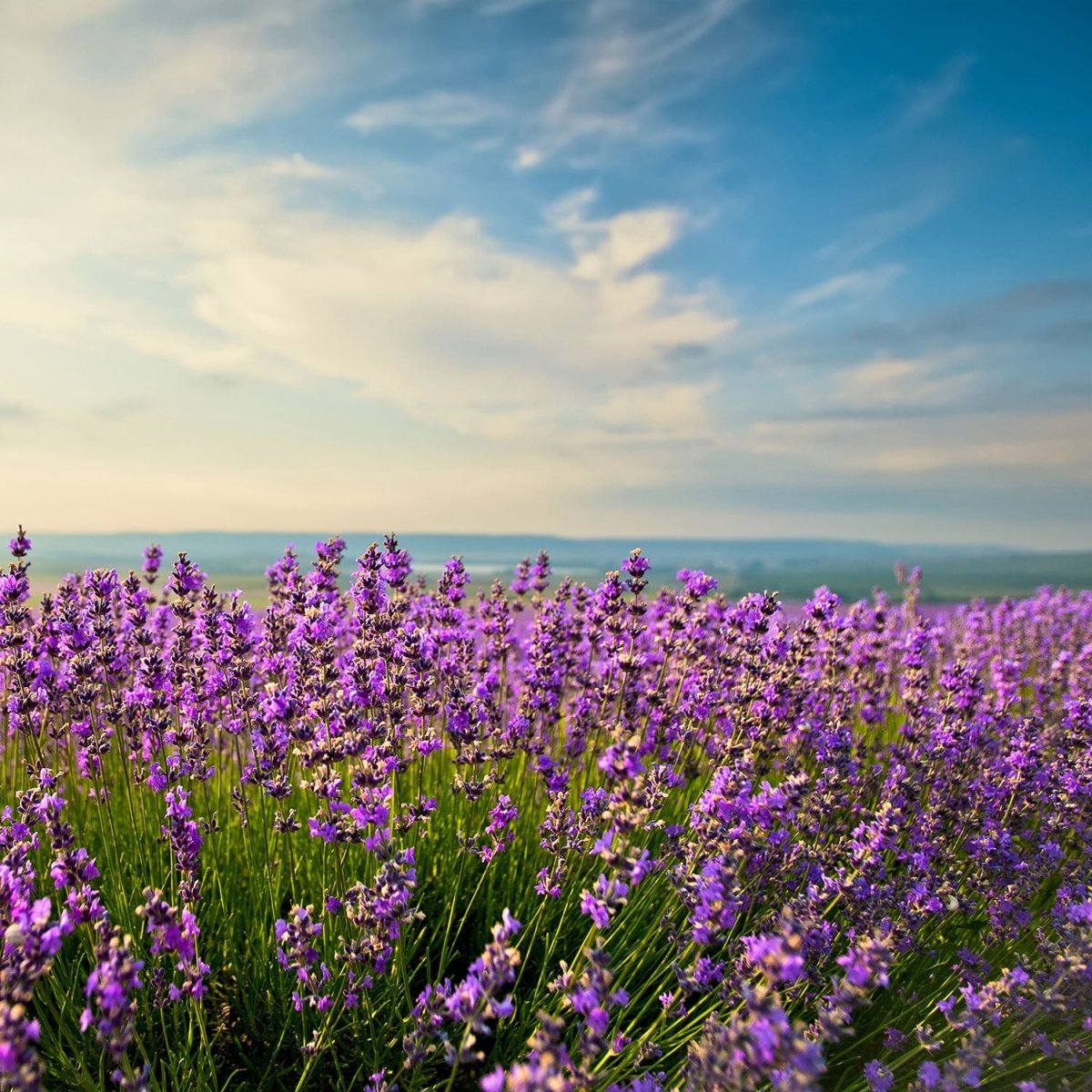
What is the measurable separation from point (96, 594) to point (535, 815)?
9.56 feet

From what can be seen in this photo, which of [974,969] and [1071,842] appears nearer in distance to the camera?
[974,969]

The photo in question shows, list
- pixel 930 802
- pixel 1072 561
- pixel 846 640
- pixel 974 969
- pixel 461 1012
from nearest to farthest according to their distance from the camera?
1. pixel 461 1012
2. pixel 974 969
3. pixel 930 802
4. pixel 846 640
5. pixel 1072 561

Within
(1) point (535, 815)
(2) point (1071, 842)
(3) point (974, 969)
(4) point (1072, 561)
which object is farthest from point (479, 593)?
(4) point (1072, 561)

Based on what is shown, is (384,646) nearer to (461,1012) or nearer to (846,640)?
(461,1012)

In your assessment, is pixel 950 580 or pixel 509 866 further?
pixel 950 580

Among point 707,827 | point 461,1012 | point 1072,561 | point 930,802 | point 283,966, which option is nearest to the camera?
point 461,1012

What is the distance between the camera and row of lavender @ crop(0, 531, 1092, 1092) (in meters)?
2.19

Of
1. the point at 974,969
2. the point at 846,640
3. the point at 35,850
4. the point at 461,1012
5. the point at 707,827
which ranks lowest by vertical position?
the point at 974,969

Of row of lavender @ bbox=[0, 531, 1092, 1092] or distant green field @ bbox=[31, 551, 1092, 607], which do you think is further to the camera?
distant green field @ bbox=[31, 551, 1092, 607]

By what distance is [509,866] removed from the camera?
428 cm

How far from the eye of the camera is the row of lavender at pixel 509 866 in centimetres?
219

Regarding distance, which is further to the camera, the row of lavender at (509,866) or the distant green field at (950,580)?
the distant green field at (950,580)

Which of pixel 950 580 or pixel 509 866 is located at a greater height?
pixel 950 580

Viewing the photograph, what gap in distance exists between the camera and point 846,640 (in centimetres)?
545
